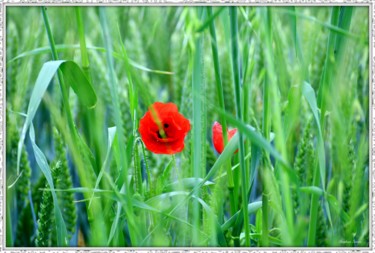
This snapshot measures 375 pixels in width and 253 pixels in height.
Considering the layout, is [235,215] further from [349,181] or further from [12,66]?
[12,66]

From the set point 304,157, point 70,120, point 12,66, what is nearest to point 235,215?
point 304,157

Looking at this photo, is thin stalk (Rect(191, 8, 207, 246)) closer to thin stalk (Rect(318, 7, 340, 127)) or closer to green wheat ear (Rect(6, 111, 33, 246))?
thin stalk (Rect(318, 7, 340, 127))

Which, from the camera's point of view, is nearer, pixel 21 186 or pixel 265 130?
pixel 265 130

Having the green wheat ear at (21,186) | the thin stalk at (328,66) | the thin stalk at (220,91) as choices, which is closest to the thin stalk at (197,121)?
the thin stalk at (220,91)

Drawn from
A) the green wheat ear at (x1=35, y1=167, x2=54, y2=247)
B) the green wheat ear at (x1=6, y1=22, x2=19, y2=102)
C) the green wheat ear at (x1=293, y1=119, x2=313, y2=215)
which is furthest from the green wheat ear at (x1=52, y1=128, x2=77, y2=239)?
the green wheat ear at (x1=293, y1=119, x2=313, y2=215)

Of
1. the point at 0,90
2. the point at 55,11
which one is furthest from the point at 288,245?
the point at 55,11

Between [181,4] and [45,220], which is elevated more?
[181,4]

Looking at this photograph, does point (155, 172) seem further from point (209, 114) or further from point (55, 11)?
point (55, 11)

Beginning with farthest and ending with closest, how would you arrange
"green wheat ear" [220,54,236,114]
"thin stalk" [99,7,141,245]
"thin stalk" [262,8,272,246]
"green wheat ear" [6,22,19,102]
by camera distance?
"green wheat ear" [220,54,236,114], "green wheat ear" [6,22,19,102], "thin stalk" [262,8,272,246], "thin stalk" [99,7,141,245]

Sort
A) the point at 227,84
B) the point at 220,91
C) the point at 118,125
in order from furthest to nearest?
the point at 227,84, the point at 220,91, the point at 118,125
